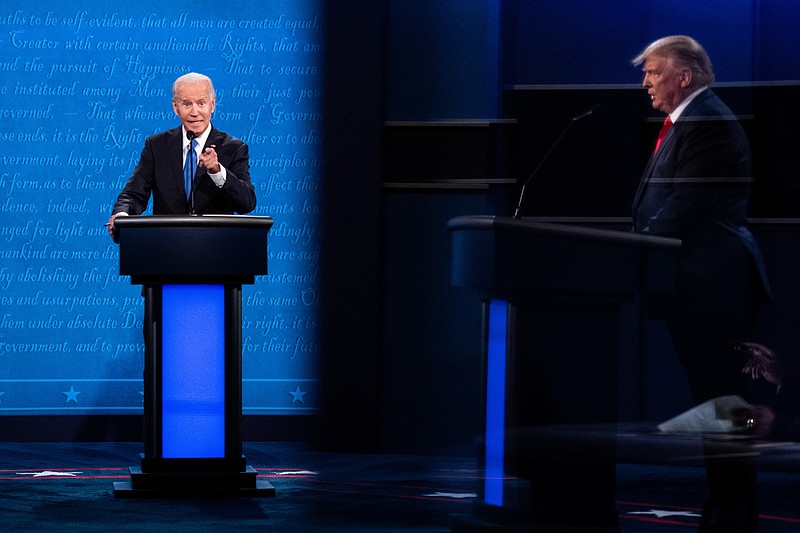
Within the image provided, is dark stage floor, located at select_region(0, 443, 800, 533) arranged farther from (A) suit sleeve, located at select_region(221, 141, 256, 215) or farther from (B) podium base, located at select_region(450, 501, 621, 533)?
(A) suit sleeve, located at select_region(221, 141, 256, 215)

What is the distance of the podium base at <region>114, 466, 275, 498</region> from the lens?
403 cm

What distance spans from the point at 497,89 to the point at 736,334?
2.55 feet

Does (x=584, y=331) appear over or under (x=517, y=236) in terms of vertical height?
under

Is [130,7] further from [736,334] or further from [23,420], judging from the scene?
[736,334]

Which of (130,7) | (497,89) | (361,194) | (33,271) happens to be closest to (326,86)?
(361,194)

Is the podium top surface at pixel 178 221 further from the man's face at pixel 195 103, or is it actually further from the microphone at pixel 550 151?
the microphone at pixel 550 151

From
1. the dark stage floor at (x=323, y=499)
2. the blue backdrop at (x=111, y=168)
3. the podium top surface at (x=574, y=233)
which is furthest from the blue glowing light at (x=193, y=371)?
the podium top surface at (x=574, y=233)

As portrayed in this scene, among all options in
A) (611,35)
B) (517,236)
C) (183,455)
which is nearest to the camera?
(517,236)

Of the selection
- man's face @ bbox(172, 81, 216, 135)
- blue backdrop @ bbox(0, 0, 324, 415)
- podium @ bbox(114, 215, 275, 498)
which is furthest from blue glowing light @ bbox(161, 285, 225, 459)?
blue backdrop @ bbox(0, 0, 324, 415)

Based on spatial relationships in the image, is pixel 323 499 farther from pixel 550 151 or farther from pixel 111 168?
pixel 111 168

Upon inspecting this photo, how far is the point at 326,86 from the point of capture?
5637 millimetres

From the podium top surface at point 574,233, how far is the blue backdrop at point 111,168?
343cm

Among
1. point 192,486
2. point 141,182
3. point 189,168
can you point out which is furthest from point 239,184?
point 192,486

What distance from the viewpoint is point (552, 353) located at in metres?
2.35
